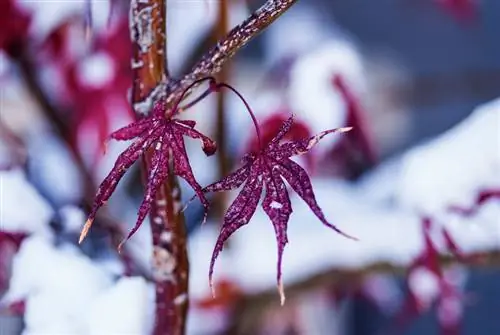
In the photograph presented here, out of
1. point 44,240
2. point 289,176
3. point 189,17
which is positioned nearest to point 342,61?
point 189,17

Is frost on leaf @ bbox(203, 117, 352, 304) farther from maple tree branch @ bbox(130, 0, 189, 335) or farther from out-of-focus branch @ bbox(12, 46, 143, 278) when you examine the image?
out-of-focus branch @ bbox(12, 46, 143, 278)

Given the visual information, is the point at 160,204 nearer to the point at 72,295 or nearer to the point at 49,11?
the point at 72,295

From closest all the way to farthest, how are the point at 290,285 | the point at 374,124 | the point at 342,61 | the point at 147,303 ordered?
the point at 147,303
the point at 290,285
the point at 342,61
the point at 374,124

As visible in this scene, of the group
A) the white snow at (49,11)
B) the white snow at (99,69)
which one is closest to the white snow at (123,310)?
the white snow at (49,11)

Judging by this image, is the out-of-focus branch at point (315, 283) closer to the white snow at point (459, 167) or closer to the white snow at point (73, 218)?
the white snow at point (459, 167)

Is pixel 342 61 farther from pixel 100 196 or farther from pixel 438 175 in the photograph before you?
pixel 100 196

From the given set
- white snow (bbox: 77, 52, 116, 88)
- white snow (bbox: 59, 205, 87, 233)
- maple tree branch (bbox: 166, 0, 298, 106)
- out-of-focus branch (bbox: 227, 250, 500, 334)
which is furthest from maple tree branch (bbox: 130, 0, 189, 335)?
white snow (bbox: 77, 52, 116, 88)
